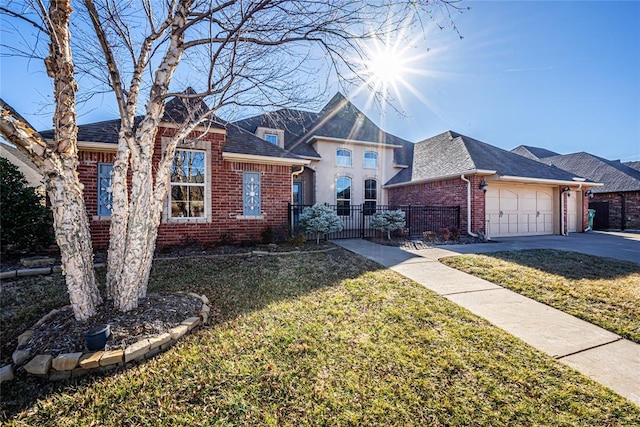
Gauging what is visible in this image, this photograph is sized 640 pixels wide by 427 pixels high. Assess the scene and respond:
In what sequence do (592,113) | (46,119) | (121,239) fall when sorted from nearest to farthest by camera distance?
(121,239), (46,119), (592,113)

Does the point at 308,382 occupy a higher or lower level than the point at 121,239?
lower

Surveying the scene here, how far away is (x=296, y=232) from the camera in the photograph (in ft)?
31.2

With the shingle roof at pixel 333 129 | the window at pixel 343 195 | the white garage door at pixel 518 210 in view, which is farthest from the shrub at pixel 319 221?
the white garage door at pixel 518 210

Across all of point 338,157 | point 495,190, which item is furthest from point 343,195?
point 495,190

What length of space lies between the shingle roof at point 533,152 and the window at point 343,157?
19.1 metres

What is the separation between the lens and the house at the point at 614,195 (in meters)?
16.2

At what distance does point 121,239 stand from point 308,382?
116 inches

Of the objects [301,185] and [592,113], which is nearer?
[592,113]

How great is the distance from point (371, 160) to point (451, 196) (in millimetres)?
5553

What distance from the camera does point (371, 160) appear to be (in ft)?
52.7

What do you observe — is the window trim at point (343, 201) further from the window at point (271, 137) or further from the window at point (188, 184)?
the window at point (188, 184)

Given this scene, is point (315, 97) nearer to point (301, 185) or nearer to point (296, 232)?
point (296, 232)

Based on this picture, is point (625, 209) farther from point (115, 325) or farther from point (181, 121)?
point (115, 325)

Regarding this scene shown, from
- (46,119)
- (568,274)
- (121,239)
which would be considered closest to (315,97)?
(121,239)
